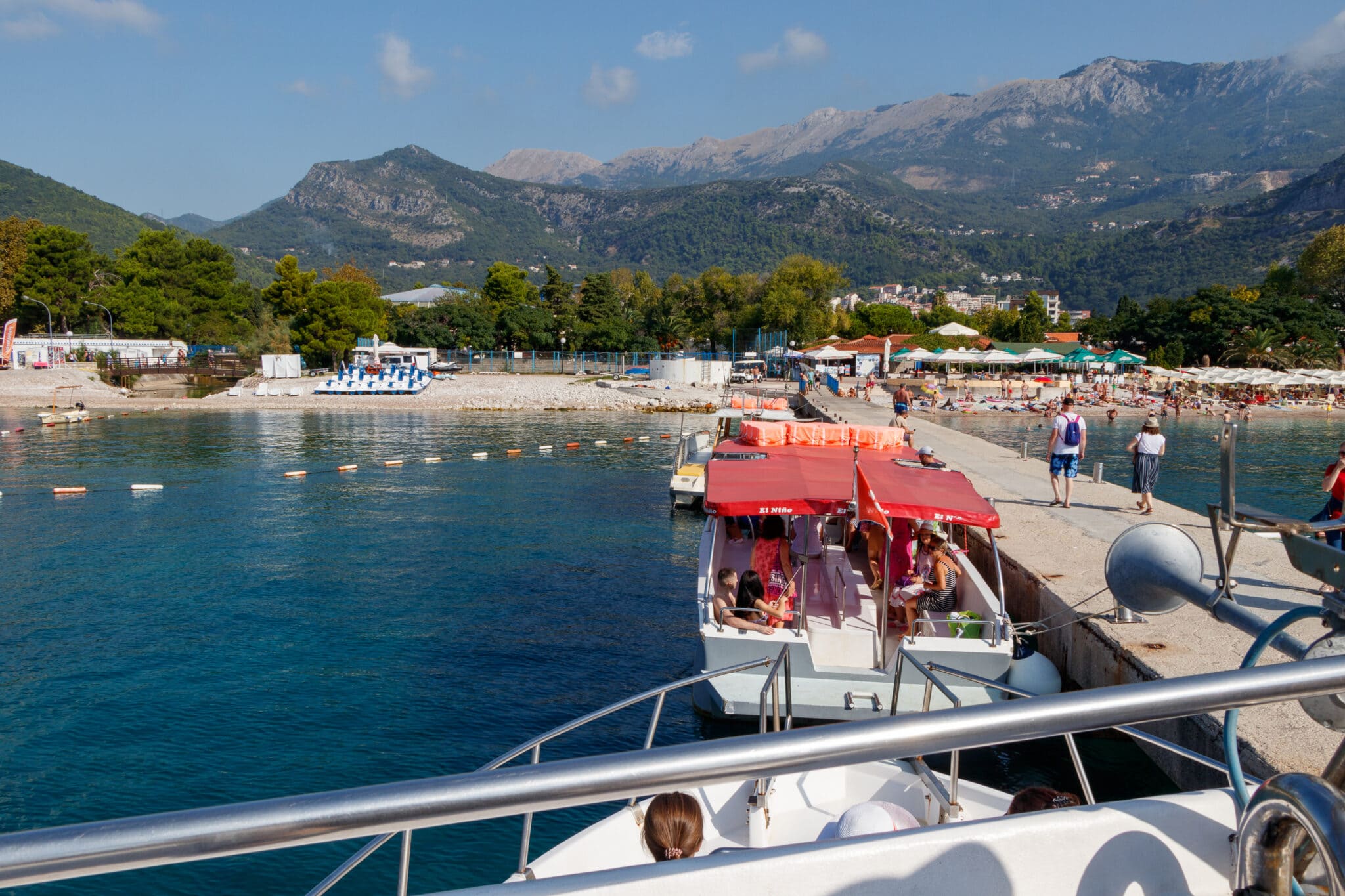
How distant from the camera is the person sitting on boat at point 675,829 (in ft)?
15.2

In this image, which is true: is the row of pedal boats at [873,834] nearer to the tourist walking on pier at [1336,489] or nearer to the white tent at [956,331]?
the tourist walking on pier at [1336,489]

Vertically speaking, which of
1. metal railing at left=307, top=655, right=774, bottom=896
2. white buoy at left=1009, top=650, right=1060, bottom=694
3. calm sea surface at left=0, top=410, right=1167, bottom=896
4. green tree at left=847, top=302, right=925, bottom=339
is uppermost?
green tree at left=847, top=302, right=925, bottom=339

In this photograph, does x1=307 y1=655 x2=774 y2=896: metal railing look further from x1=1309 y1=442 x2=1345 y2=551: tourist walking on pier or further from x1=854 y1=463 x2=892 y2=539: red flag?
x1=1309 y1=442 x2=1345 y2=551: tourist walking on pier

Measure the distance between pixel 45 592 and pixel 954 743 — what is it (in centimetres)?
2030

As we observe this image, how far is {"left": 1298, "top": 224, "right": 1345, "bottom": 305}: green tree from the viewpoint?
9119cm

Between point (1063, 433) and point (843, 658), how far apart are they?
9.53m

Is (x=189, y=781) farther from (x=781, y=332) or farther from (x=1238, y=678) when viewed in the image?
(x=781, y=332)

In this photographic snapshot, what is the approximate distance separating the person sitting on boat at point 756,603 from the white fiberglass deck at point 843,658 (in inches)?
10.7

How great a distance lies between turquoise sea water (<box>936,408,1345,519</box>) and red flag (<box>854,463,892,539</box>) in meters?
11.3

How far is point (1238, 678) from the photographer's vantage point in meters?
1.58

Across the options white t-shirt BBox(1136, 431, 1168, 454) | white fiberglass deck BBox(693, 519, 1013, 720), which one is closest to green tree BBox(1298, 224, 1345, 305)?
white t-shirt BBox(1136, 431, 1168, 454)

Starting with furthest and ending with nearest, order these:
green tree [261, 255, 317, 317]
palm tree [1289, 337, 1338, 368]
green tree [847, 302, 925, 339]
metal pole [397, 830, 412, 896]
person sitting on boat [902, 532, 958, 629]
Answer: green tree [847, 302, 925, 339]
green tree [261, 255, 317, 317]
palm tree [1289, 337, 1338, 368]
person sitting on boat [902, 532, 958, 629]
metal pole [397, 830, 412, 896]

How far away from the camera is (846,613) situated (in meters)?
11.8

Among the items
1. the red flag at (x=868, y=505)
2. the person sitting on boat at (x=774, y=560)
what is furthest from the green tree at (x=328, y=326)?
the red flag at (x=868, y=505)
